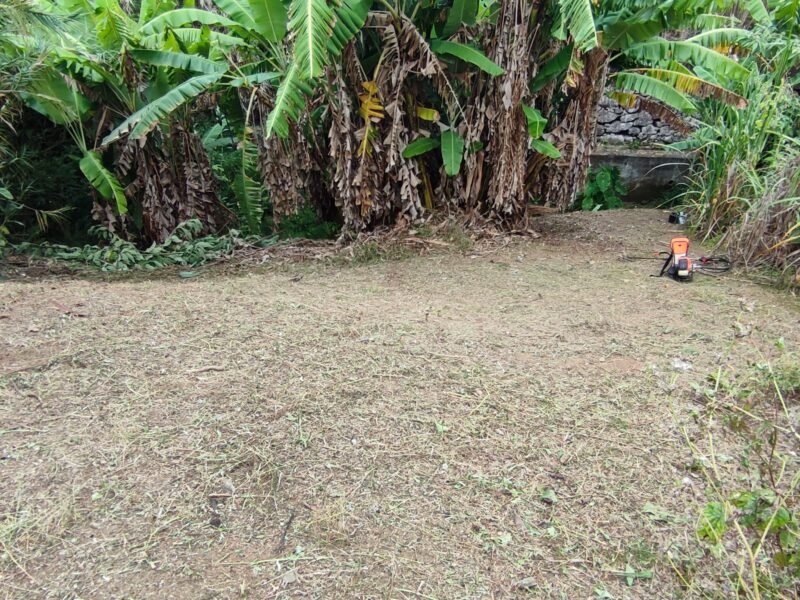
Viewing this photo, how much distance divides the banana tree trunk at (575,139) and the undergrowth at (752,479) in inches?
125

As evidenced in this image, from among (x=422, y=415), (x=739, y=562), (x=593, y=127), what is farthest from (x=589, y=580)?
(x=593, y=127)

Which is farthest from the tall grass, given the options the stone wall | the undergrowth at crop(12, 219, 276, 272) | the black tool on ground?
the undergrowth at crop(12, 219, 276, 272)

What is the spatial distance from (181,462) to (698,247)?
4566 millimetres

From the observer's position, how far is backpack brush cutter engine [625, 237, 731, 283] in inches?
149

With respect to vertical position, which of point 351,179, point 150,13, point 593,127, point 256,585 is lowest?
point 256,585

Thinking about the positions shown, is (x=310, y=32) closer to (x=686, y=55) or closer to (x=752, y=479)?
(x=752, y=479)

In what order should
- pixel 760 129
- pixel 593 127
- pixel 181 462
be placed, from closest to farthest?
pixel 181 462
pixel 760 129
pixel 593 127

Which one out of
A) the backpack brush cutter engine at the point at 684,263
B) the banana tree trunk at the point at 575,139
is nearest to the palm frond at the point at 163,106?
the banana tree trunk at the point at 575,139

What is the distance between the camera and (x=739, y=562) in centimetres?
174

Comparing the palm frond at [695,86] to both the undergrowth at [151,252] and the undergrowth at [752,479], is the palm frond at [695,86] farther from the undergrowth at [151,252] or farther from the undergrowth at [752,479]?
the undergrowth at [151,252]

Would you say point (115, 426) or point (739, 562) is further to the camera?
point (115, 426)

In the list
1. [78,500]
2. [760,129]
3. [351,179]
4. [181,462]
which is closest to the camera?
[78,500]

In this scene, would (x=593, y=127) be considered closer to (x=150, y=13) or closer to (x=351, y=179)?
(x=351, y=179)

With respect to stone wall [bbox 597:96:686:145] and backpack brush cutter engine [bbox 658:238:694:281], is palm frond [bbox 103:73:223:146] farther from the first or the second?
stone wall [bbox 597:96:686:145]
